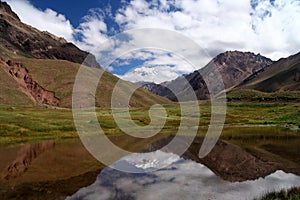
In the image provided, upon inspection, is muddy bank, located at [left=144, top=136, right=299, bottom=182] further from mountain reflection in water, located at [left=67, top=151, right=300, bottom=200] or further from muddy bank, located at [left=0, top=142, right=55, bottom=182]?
muddy bank, located at [left=0, top=142, right=55, bottom=182]

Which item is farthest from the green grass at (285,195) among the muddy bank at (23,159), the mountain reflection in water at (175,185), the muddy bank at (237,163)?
the muddy bank at (23,159)

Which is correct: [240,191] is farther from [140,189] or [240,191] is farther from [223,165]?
[223,165]

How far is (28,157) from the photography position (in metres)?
38.7

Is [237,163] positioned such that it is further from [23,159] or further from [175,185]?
[23,159]

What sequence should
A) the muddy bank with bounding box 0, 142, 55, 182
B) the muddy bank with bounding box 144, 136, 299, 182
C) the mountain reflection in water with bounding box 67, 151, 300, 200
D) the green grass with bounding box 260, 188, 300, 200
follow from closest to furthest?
the green grass with bounding box 260, 188, 300, 200 → the mountain reflection in water with bounding box 67, 151, 300, 200 → the muddy bank with bounding box 0, 142, 55, 182 → the muddy bank with bounding box 144, 136, 299, 182

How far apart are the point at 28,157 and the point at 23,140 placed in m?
17.6

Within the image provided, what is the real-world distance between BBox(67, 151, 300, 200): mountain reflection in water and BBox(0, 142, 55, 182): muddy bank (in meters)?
8.48

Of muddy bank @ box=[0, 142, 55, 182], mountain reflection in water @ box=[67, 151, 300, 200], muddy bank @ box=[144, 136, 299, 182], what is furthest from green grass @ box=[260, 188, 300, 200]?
muddy bank @ box=[0, 142, 55, 182]

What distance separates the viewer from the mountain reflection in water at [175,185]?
2194 cm

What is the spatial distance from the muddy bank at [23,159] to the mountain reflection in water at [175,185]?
8479 millimetres

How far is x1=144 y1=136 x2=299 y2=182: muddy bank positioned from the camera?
2947 centimetres

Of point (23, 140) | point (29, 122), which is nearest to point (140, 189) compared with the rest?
point (23, 140)

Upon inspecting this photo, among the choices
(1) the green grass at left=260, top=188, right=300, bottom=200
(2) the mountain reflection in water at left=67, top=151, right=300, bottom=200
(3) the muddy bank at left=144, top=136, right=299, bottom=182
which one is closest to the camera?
(1) the green grass at left=260, top=188, right=300, bottom=200

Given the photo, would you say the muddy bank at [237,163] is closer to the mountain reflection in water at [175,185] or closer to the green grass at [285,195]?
the mountain reflection in water at [175,185]
